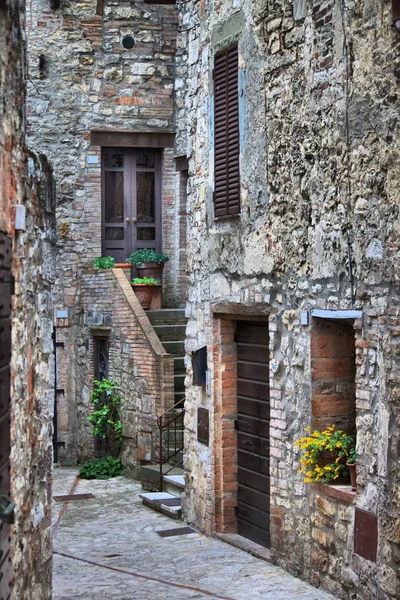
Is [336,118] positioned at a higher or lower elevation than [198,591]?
higher

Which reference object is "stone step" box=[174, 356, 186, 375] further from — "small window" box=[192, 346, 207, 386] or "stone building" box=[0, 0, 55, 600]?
"stone building" box=[0, 0, 55, 600]

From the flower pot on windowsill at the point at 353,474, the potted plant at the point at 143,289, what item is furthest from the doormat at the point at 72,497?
the flower pot on windowsill at the point at 353,474

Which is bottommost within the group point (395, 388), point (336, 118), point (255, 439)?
point (255, 439)

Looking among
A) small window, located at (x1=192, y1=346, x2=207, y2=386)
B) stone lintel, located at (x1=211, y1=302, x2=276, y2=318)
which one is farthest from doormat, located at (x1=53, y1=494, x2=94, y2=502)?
stone lintel, located at (x1=211, y1=302, x2=276, y2=318)

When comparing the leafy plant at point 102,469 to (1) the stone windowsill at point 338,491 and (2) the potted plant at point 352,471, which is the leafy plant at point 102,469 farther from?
(2) the potted plant at point 352,471

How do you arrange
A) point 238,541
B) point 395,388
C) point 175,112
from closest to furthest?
point 395,388
point 238,541
point 175,112

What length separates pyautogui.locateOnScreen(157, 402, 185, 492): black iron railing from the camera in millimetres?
13039

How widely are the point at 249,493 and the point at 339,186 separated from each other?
136 inches

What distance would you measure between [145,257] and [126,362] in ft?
7.42

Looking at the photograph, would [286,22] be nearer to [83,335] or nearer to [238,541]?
[238,541]

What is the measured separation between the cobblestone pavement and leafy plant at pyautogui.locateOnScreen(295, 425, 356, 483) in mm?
935

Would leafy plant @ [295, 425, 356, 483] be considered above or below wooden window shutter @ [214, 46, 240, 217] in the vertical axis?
below

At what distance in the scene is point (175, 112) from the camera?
53.1ft

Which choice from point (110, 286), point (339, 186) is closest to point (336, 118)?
point (339, 186)
